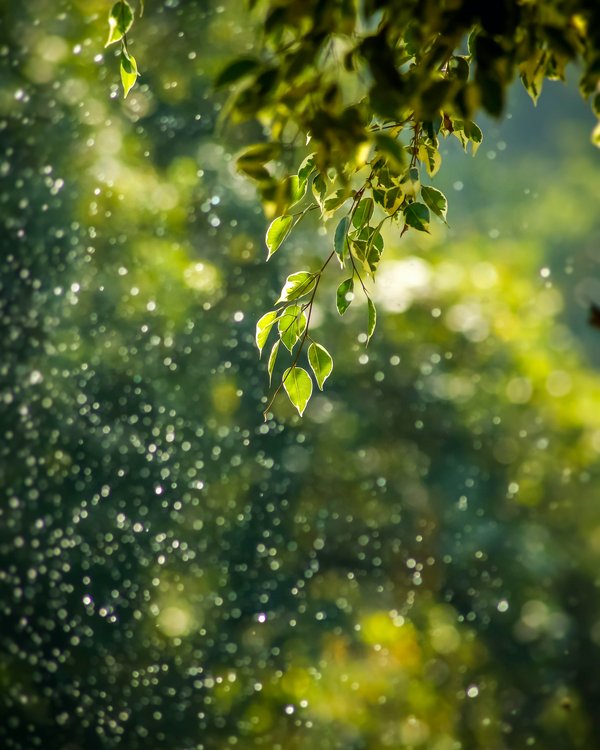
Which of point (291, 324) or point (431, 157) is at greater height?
point (431, 157)

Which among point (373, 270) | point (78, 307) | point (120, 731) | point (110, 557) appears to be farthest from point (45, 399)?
point (373, 270)

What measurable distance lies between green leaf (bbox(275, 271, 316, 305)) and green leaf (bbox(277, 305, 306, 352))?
0.01 metres

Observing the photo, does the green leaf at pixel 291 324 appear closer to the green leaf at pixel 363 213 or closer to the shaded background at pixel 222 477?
the green leaf at pixel 363 213

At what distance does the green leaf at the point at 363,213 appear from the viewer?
650 millimetres

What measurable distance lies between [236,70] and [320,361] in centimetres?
26

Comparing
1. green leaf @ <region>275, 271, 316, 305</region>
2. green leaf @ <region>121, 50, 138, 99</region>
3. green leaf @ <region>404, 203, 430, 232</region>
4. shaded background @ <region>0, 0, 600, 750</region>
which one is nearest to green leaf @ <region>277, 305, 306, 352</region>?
green leaf @ <region>275, 271, 316, 305</region>

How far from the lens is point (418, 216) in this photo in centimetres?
63

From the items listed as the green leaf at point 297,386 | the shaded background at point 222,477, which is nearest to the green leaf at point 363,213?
the green leaf at point 297,386

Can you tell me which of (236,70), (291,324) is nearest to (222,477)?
(291,324)

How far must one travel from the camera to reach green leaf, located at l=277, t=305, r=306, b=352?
2.06 feet

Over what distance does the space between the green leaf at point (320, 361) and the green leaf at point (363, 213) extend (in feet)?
0.36

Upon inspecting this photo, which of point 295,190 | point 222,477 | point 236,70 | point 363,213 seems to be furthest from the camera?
point 222,477

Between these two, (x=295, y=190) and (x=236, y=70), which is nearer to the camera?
(x=236, y=70)

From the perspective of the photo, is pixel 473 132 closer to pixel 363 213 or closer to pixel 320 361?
pixel 363 213
